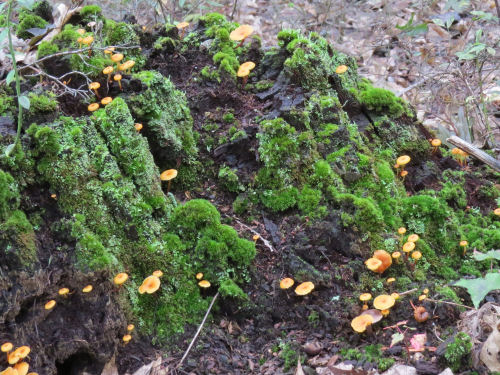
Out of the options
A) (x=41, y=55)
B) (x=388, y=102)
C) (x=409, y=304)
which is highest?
(x=41, y=55)

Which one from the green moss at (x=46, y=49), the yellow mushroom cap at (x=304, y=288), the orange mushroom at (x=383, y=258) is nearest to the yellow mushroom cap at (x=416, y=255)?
the orange mushroom at (x=383, y=258)

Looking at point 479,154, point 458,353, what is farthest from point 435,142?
point 458,353

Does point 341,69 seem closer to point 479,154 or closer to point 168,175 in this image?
point 479,154

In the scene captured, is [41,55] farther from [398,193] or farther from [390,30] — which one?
[390,30]

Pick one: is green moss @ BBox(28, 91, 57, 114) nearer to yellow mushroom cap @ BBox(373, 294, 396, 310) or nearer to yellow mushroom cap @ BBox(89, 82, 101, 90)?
yellow mushroom cap @ BBox(89, 82, 101, 90)

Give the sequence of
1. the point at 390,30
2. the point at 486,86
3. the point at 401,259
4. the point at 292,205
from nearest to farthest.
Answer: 1. the point at 401,259
2. the point at 292,205
3. the point at 486,86
4. the point at 390,30

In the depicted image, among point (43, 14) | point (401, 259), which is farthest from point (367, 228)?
point (43, 14)
